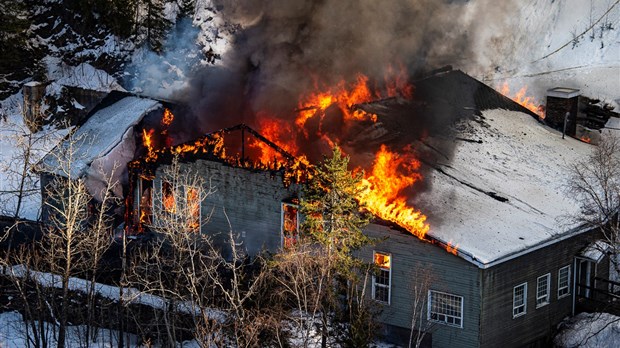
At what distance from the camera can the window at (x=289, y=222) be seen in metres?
Result: 25.4

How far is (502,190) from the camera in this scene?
26.4 m

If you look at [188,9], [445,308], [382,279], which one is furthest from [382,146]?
[188,9]

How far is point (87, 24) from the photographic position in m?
51.0

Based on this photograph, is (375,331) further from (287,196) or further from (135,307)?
(135,307)

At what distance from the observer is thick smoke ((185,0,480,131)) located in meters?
29.7

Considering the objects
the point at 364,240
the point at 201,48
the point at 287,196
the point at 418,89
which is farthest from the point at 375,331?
the point at 201,48

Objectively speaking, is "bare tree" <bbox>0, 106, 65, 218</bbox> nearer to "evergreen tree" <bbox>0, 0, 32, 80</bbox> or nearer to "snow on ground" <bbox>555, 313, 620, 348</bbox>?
"evergreen tree" <bbox>0, 0, 32, 80</bbox>

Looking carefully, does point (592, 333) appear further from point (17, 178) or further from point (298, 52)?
point (17, 178)

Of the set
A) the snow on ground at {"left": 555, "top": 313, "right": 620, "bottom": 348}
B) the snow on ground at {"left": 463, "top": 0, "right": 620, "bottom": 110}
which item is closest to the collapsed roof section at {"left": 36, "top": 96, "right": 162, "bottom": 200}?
the snow on ground at {"left": 555, "top": 313, "right": 620, "bottom": 348}

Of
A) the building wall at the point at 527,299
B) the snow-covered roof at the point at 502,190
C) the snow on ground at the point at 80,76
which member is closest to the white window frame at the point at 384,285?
the snow-covered roof at the point at 502,190

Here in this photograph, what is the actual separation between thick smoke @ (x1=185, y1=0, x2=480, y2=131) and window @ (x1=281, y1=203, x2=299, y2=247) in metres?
3.79

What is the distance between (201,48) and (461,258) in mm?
29895

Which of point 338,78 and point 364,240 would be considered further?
point 338,78

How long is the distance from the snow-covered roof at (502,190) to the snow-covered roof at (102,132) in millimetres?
10760
